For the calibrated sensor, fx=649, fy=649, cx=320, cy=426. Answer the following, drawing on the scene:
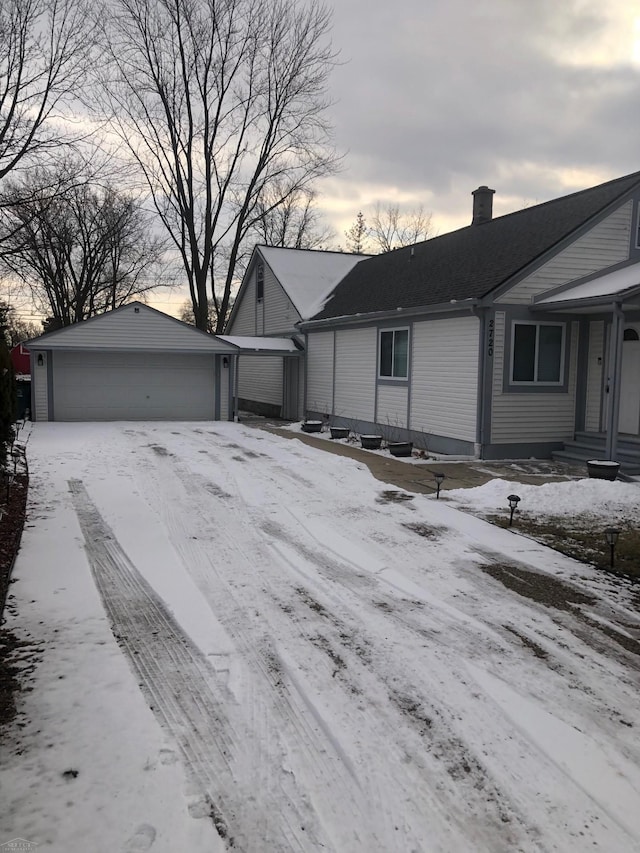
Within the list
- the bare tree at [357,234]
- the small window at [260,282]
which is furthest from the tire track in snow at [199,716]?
the bare tree at [357,234]

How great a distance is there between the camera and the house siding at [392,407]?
50.8 ft

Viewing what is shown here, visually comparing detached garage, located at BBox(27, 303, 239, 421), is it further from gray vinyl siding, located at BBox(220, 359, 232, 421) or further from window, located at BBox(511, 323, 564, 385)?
window, located at BBox(511, 323, 564, 385)

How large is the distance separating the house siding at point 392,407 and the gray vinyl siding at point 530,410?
A: 115 inches

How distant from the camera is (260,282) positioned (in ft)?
81.9

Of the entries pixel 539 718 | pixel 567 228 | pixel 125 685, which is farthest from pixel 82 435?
pixel 539 718

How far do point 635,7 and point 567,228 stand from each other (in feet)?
14.5

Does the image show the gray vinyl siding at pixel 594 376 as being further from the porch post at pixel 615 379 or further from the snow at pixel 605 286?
the porch post at pixel 615 379

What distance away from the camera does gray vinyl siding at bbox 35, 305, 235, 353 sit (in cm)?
1919

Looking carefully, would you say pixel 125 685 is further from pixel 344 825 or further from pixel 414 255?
pixel 414 255

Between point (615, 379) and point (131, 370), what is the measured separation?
14370mm

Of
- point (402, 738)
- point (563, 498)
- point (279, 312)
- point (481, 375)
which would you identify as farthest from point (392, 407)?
point (402, 738)

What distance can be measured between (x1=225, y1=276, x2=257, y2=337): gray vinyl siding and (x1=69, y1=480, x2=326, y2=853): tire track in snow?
20961 mm

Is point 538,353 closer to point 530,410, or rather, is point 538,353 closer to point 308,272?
point 530,410

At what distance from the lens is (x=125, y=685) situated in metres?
3.74
